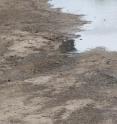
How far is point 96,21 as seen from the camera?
1777 centimetres

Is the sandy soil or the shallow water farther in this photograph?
the shallow water

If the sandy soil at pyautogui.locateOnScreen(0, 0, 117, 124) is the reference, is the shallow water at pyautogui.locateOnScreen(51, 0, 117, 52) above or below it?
above

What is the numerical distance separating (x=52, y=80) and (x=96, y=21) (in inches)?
300

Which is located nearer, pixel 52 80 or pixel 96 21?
pixel 52 80

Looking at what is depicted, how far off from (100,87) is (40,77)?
1716 mm

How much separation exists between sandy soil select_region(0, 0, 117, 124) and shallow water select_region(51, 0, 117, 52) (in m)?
0.49

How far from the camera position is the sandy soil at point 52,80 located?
8695mm

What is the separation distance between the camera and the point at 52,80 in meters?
10.6

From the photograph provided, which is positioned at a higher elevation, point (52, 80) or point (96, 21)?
point (96, 21)

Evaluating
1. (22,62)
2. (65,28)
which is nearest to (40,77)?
(22,62)

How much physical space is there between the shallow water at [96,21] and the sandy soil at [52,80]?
0.49 meters

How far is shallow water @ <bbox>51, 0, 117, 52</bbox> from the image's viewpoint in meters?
14.0

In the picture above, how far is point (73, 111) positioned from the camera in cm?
880

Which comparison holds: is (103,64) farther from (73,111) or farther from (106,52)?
(73,111)
